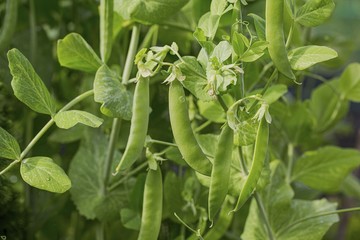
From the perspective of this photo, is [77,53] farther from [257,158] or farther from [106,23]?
[257,158]

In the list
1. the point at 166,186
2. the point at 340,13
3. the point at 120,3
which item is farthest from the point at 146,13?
the point at 340,13

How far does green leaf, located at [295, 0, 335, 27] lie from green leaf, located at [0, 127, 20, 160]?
21cm

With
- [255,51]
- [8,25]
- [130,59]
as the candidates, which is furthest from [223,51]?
[8,25]

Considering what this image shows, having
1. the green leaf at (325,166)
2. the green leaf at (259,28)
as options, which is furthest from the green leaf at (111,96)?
the green leaf at (325,166)

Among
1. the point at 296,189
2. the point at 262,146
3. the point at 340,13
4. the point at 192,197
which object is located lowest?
the point at 340,13

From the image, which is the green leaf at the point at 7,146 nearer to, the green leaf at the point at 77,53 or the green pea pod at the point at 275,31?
the green leaf at the point at 77,53

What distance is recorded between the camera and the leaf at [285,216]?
54 cm

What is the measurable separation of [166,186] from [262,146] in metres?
0.15

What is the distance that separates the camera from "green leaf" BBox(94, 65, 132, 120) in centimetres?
46

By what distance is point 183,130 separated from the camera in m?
0.42

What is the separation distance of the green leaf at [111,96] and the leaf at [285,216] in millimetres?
142

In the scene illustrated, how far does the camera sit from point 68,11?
781 millimetres

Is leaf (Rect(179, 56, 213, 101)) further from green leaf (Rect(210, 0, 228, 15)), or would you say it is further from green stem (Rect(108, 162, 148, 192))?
green stem (Rect(108, 162, 148, 192))

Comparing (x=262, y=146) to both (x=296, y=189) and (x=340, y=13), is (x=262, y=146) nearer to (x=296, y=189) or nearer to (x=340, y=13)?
(x=296, y=189)
